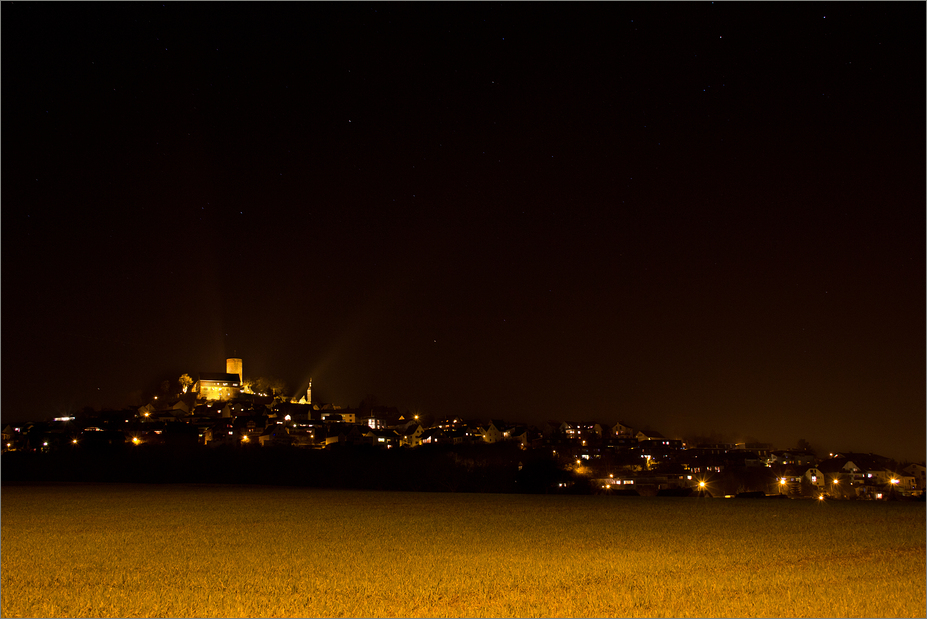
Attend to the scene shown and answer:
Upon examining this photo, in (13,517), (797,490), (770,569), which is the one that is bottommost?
(797,490)

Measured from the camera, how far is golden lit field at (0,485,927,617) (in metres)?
9.48

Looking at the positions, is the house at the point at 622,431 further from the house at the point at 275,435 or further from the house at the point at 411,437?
the house at the point at 275,435

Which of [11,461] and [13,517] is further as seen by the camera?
[11,461]

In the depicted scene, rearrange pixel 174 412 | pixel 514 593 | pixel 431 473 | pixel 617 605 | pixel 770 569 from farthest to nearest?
pixel 174 412 < pixel 431 473 < pixel 770 569 < pixel 514 593 < pixel 617 605

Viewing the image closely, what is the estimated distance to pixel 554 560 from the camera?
1310cm

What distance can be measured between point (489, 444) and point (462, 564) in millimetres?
73163

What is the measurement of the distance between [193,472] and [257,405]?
260ft

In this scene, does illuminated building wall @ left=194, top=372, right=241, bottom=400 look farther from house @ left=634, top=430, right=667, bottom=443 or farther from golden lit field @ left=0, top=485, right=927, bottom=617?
golden lit field @ left=0, top=485, right=927, bottom=617

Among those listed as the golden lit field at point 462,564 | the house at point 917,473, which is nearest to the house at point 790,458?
the house at point 917,473

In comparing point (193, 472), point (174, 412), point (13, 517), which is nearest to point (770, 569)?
point (13, 517)

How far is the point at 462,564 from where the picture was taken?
12.5 meters

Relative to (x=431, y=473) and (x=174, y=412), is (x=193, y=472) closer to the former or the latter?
(x=431, y=473)

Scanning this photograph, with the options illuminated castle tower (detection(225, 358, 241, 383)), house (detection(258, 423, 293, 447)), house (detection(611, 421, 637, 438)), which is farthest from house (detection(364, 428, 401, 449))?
illuminated castle tower (detection(225, 358, 241, 383))

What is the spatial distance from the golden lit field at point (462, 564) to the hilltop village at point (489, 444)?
→ 25.2m
